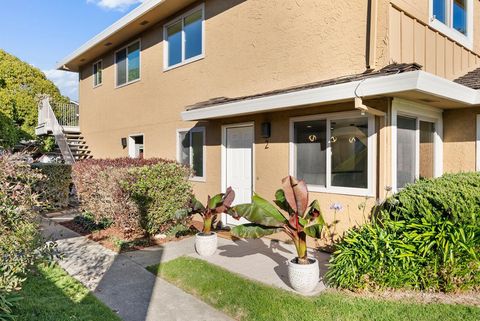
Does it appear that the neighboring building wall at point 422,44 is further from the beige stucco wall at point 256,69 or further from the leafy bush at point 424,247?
the leafy bush at point 424,247

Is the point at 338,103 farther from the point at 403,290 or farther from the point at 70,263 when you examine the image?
the point at 70,263

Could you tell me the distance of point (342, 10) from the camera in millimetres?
7070

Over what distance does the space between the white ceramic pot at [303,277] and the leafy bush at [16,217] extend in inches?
138

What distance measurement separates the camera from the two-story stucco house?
650 centimetres

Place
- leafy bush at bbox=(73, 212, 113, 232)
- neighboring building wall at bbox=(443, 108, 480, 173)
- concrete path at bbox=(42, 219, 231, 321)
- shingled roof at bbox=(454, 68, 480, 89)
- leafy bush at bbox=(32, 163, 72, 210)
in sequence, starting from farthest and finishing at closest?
leafy bush at bbox=(32, 163, 72, 210) < leafy bush at bbox=(73, 212, 113, 232) < neighboring building wall at bbox=(443, 108, 480, 173) < shingled roof at bbox=(454, 68, 480, 89) < concrete path at bbox=(42, 219, 231, 321)

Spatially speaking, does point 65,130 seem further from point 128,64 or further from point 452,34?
point 452,34

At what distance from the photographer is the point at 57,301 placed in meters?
4.99

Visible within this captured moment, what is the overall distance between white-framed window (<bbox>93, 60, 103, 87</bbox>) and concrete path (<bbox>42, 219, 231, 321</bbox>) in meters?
11.4

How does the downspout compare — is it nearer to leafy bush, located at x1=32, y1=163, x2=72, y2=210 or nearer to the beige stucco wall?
the beige stucco wall

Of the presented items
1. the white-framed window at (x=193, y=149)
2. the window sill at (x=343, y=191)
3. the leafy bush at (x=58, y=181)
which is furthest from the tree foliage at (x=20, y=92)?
the window sill at (x=343, y=191)

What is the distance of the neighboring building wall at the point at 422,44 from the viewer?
6.68m

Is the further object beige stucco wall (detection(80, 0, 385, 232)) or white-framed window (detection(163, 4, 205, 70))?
white-framed window (detection(163, 4, 205, 70))

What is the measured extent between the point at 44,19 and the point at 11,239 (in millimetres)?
17291

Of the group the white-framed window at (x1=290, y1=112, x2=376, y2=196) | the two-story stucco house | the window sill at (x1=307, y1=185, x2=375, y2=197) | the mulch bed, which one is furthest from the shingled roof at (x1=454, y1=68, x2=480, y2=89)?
the mulch bed
